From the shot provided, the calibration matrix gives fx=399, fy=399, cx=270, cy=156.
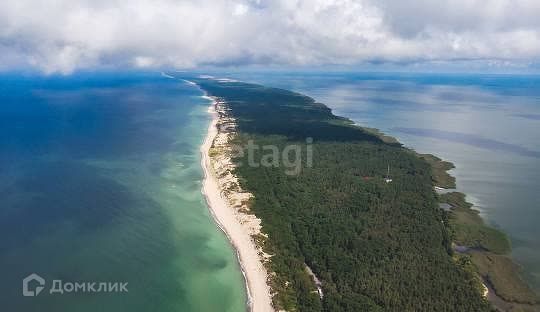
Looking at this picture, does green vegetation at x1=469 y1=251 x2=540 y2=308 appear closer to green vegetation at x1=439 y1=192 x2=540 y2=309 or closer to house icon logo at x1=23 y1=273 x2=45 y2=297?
green vegetation at x1=439 y1=192 x2=540 y2=309

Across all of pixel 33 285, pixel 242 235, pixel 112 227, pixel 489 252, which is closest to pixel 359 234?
pixel 242 235

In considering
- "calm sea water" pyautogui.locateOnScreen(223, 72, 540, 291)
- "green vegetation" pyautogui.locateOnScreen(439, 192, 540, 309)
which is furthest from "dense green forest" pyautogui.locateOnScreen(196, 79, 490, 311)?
"calm sea water" pyautogui.locateOnScreen(223, 72, 540, 291)

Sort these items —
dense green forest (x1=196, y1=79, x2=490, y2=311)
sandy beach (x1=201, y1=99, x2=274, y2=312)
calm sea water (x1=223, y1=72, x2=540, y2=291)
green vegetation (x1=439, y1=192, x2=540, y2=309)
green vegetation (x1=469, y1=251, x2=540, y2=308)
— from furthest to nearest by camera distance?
calm sea water (x1=223, y1=72, x2=540, y2=291) < green vegetation (x1=439, y1=192, x2=540, y2=309) < green vegetation (x1=469, y1=251, x2=540, y2=308) < sandy beach (x1=201, y1=99, x2=274, y2=312) < dense green forest (x1=196, y1=79, x2=490, y2=311)

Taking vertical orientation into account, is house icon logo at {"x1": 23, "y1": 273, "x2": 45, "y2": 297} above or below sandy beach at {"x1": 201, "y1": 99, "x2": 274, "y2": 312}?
below

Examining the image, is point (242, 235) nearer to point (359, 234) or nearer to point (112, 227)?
point (359, 234)

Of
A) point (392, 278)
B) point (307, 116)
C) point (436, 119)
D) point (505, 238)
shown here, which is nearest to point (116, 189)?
point (392, 278)

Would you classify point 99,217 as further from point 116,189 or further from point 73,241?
point 116,189
